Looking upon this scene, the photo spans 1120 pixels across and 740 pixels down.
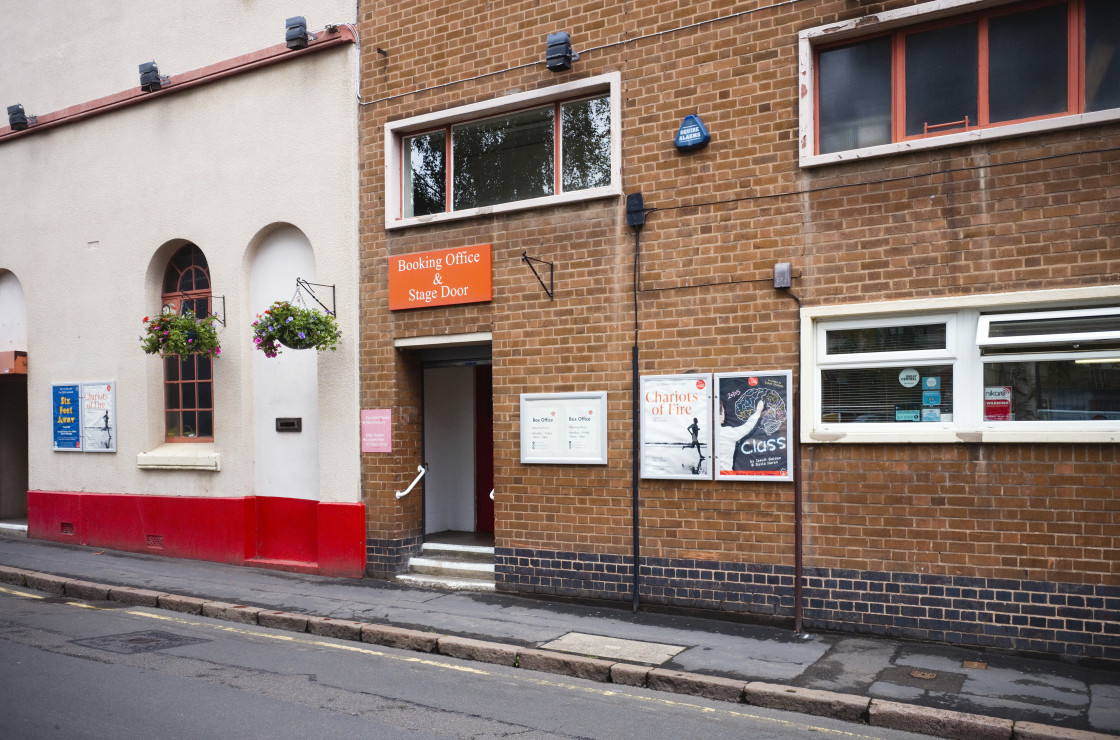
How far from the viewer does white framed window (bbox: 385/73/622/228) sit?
10.0 metres

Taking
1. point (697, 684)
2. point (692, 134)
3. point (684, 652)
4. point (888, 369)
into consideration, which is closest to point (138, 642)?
point (684, 652)

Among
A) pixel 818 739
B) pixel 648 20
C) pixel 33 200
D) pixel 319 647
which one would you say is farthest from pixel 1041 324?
pixel 33 200

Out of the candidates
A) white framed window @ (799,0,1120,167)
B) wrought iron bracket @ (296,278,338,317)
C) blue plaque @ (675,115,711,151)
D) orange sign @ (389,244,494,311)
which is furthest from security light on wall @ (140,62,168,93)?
white framed window @ (799,0,1120,167)

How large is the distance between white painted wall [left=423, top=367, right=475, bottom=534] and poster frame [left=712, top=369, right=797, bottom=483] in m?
4.44

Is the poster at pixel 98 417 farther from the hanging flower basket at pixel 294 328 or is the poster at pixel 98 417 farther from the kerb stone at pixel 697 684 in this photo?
the kerb stone at pixel 697 684

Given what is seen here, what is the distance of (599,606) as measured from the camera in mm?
9703

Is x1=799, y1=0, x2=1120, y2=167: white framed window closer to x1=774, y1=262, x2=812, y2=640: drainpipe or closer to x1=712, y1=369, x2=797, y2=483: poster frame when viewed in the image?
x1=774, y1=262, x2=812, y2=640: drainpipe

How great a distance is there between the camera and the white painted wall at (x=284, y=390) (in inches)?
478

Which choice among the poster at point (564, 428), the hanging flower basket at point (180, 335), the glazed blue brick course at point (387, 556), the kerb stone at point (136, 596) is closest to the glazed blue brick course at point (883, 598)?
the poster at point (564, 428)

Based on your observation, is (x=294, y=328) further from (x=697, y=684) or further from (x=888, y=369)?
(x=888, y=369)

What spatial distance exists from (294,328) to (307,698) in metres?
5.22

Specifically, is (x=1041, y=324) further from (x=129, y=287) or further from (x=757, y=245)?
(x=129, y=287)

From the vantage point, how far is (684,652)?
7.85m

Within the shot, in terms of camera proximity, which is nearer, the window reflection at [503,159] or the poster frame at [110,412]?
the window reflection at [503,159]
